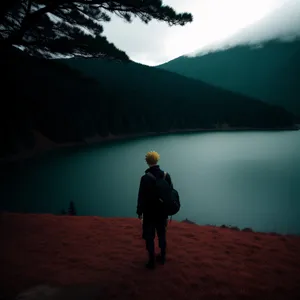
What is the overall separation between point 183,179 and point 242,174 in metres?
10.4

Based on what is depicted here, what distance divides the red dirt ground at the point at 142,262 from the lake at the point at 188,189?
1509 cm

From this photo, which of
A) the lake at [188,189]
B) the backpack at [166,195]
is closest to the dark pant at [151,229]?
the backpack at [166,195]

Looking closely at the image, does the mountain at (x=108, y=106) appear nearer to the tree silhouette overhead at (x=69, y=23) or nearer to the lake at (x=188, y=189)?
the tree silhouette overhead at (x=69, y=23)

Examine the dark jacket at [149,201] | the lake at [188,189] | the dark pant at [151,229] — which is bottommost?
the lake at [188,189]

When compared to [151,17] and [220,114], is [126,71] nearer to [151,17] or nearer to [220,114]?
[220,114]

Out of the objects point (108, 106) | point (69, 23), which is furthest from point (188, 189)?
point (108, 106)

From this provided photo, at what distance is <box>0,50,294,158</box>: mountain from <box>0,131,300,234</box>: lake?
6107mm

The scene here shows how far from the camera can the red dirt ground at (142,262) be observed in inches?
133

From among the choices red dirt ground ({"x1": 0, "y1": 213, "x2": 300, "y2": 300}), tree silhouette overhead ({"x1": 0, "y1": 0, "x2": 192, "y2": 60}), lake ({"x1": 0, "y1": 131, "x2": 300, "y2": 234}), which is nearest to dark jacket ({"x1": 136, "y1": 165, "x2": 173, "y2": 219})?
red dirt ground ({"x1": 0, "y1": 213, "x2": 300, "y2": 300})

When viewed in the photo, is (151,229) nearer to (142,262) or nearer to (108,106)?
(142,262)

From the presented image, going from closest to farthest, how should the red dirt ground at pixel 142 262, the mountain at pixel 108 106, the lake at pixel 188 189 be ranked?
the red dirt ground at pixel 142 262 < the mountain at pixel 108 106 < the lake at pixel 188 189

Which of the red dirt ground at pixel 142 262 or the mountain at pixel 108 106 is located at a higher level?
the mountain at pixel 108 106

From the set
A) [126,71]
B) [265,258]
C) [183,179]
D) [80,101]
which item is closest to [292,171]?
[183,179]

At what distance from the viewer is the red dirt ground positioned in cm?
338
